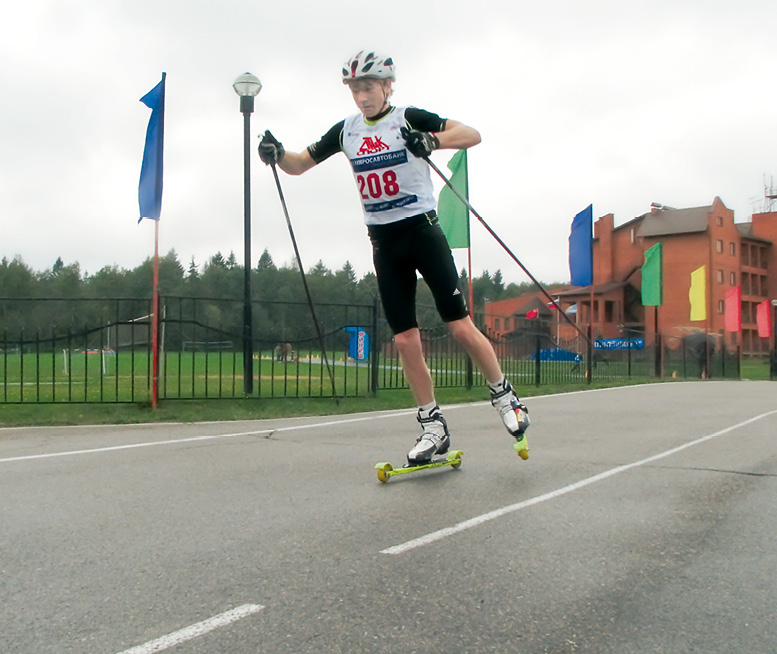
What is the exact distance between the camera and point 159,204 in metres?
10.4

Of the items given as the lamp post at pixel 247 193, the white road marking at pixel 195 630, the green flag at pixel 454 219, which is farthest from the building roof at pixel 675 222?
the white road marking at pixel 195 630

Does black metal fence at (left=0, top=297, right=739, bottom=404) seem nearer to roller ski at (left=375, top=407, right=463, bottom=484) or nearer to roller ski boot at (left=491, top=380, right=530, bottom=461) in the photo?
roller ski at (left=375, top=407, right=463, bottom=484)

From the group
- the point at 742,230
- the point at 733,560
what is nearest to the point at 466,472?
the point at 733,560

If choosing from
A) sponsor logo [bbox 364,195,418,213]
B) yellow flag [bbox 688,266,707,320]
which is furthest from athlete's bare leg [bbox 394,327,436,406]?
yellow flag [bbox 688,266,707,320]

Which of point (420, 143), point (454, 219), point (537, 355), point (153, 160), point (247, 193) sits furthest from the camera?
point (537, 355)

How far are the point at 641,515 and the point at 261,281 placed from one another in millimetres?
80717

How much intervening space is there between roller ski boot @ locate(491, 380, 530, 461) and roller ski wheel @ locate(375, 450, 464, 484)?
0.41 m

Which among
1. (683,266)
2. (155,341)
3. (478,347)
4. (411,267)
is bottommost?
(478,347)

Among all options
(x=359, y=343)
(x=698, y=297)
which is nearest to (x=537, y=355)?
(x=359, y=343)

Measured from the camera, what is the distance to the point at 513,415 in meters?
4.93

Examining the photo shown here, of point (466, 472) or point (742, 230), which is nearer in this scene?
point (466, 472)

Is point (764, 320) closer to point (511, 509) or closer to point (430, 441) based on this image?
point (430, 441)

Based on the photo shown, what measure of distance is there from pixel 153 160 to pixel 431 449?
691 cm

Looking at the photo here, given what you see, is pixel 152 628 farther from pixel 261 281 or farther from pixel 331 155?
pixel 261 281
